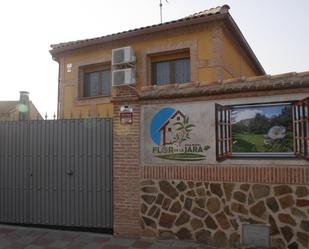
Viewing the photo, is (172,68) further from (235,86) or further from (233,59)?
(235,86)

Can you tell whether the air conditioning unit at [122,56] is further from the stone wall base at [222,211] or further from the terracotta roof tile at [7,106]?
the terracotta roof tile at [7,106]

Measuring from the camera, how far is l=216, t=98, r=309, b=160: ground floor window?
491 centimetres

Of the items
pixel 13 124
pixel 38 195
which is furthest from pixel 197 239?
pixel 13 124

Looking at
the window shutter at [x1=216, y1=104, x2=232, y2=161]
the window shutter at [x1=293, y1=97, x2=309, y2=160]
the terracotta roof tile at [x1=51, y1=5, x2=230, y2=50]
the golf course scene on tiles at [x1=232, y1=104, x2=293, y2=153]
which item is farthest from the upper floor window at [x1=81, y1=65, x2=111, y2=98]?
the window shutter at [x1=293, y1=97, x2=309, y2=160]

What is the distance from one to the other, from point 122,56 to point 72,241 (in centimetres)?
632

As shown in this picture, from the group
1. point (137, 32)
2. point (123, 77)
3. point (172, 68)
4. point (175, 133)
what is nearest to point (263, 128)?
point (175, 133)

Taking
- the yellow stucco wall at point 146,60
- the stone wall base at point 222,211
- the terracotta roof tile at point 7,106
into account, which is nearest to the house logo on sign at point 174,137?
the stone wall base at point 222,211

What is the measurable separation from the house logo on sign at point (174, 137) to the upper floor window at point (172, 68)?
15.3ft

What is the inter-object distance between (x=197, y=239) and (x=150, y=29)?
283 inches

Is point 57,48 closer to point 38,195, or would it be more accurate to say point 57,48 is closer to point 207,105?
point 38,195

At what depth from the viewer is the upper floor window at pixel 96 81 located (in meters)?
11.7

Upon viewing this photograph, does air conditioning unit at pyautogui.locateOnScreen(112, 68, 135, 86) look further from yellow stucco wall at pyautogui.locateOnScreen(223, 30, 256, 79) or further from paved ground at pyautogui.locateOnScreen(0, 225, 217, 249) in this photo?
paved ground at pyautogui.locateOnScreen(0, 225, 217, 249)

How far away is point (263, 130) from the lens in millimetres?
5160

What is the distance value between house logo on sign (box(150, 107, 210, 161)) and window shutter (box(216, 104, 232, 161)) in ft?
0.78
